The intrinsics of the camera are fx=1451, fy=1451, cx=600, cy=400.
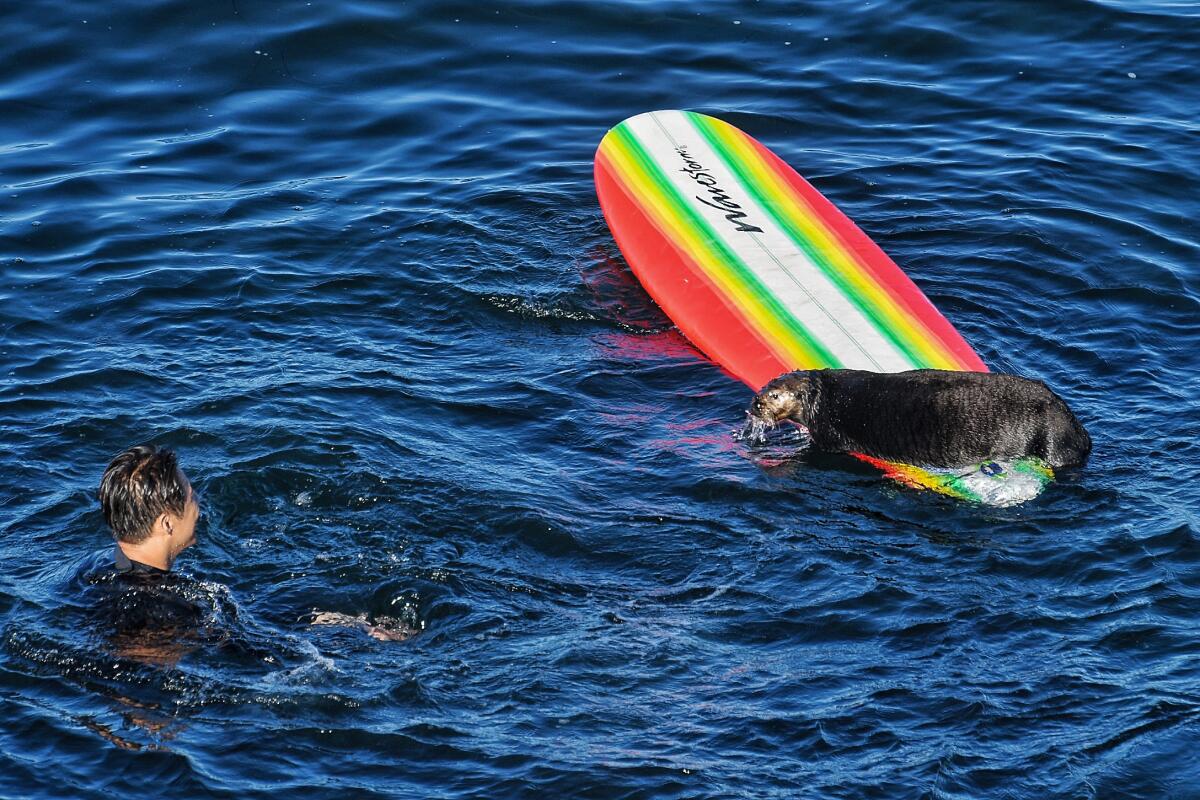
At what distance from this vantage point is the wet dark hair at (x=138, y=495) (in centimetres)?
630

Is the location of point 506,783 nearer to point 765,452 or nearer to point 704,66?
point 765,452

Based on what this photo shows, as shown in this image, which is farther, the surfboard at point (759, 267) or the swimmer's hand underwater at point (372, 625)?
the surfboard at point (759, 267)

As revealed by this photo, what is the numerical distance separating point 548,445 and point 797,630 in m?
2.37

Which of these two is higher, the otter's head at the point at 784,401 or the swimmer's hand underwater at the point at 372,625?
the otter's head at the point at 784,401

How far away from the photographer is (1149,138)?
13.2 m

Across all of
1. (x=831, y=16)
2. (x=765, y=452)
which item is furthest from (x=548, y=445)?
(x=831, y=16)

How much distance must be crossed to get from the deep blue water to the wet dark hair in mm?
522

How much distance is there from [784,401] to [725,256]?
2064 millimetres

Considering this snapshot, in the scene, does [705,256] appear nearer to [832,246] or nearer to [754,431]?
[832,246]

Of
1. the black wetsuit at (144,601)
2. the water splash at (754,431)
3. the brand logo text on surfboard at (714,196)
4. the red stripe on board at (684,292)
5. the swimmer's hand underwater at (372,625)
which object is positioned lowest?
the swimmer's hand underwater at (372,625)

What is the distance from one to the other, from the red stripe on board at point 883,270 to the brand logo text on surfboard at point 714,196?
1.98ft

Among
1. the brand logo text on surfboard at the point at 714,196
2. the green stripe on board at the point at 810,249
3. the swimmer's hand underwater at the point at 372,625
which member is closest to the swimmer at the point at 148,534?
the swimmer's hand underwater at the point at 372,625

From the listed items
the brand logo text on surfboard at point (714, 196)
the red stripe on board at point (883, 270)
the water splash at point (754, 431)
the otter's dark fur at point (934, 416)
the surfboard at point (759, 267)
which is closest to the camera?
the otter's dark fur at point (934, 416)

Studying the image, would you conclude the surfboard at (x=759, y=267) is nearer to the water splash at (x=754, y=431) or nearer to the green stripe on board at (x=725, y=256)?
the green stripe on board at (x=725, y=256)
